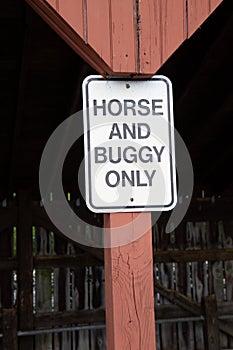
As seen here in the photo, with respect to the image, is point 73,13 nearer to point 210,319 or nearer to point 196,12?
point 196,12

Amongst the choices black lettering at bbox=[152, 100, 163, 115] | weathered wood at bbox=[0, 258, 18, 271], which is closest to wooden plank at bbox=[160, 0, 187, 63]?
black lettering at bbox=[152, 100, 163, 115]

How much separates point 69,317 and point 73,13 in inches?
220

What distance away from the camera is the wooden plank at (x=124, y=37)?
7.12 ft

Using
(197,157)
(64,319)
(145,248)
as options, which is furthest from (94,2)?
(64,319)

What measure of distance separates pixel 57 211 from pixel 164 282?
1.58 m

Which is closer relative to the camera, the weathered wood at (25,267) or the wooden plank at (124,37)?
the wooden plank at (124,37)

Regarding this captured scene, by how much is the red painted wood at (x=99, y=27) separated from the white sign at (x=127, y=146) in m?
0.10

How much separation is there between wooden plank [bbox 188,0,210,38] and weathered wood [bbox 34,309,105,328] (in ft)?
17.9

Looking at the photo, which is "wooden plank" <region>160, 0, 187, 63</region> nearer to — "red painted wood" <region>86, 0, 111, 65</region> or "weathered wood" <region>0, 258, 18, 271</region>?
"red painted wood" <region>86, 0, 111, 65</region>

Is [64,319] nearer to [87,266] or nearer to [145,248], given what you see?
[87,266]

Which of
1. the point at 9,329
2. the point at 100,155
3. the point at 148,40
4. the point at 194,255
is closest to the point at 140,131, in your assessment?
the point at 100,155

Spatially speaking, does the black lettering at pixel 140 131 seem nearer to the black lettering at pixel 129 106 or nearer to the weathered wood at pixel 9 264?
the black lettering at pixel 129 106

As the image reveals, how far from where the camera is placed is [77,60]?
4.47m

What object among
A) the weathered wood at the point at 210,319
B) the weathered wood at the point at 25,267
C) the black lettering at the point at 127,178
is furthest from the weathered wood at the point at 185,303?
the black lettering at the point at 127,178
